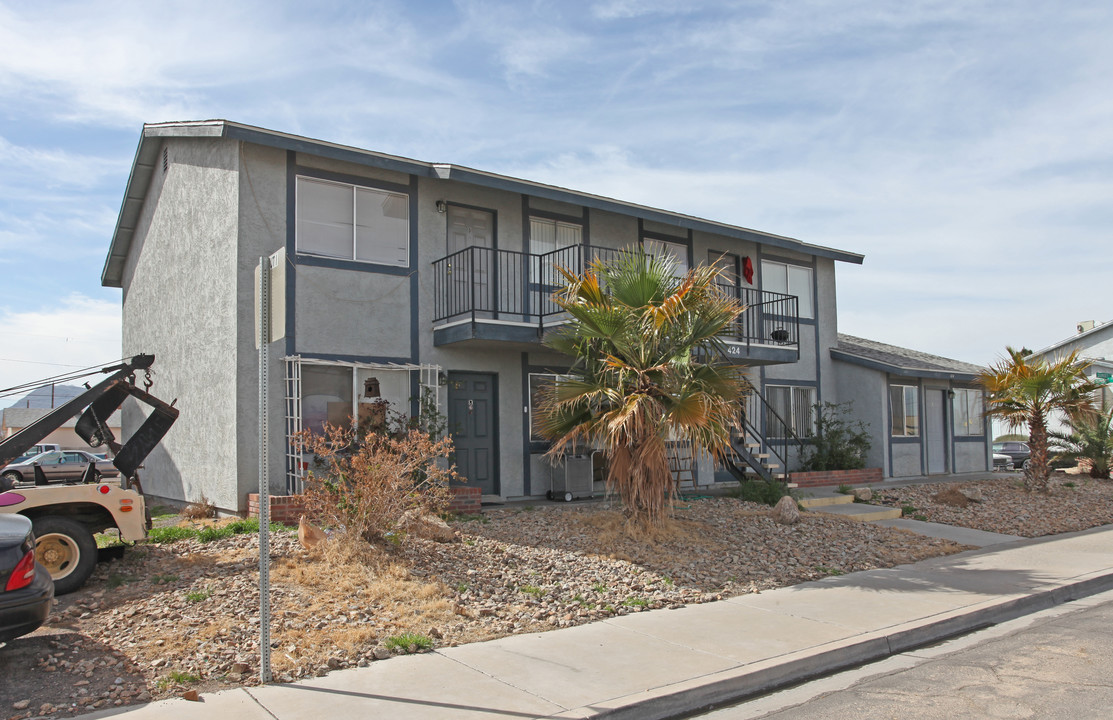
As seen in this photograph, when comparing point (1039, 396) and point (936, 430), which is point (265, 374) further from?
point (936, 430)

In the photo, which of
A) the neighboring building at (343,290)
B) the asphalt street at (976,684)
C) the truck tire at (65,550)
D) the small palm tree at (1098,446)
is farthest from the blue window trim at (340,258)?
the small palm tree at (1098,446)

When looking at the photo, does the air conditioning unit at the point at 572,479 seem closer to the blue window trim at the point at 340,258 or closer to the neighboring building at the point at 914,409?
the blue window trim at the point at 340,258

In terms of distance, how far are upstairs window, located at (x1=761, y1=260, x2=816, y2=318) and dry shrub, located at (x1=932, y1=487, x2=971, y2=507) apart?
5714mm

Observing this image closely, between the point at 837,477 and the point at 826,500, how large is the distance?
277cm

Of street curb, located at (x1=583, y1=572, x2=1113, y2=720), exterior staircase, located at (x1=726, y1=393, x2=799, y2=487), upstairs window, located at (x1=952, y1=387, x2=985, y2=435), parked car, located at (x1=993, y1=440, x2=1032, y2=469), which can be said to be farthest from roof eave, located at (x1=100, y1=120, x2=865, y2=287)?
parked car, located at (x1=993, y1=440, x2=1032, y2=469)

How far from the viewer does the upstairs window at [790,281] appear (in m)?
19.8

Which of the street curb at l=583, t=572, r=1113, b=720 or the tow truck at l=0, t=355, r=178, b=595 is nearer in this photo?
the street curb at l=583, t=572, r=1113, b=720

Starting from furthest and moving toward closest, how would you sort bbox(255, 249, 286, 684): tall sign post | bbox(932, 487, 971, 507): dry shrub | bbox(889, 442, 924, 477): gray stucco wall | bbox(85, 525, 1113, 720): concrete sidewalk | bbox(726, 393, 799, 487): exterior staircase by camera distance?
bbox(889, 442, 924, 477): gray stucco wall < bbox(726, 393, 799, 487): exterior staircase < bbox(932, 487, 971, 507): dry shrub < bbox(255, 249, 286, 684): tall sign post < bbox(85, 525, 1113, 720): concrete sidewalk

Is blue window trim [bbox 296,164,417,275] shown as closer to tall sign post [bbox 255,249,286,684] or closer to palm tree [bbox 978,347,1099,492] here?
tall sign post [bbox 255,249,286,684]

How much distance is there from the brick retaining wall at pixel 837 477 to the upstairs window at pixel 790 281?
4.00 metres

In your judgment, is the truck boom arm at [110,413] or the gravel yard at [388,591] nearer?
the gravel yard at [388,591]

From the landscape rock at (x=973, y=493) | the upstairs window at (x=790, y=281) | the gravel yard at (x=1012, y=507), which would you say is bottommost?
the gravel yard at (x=1012, y=507)

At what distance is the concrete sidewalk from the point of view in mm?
5164

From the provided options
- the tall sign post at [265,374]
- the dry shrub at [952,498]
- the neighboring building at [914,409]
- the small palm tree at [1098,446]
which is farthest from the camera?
the small palm tree at [1098,446]
